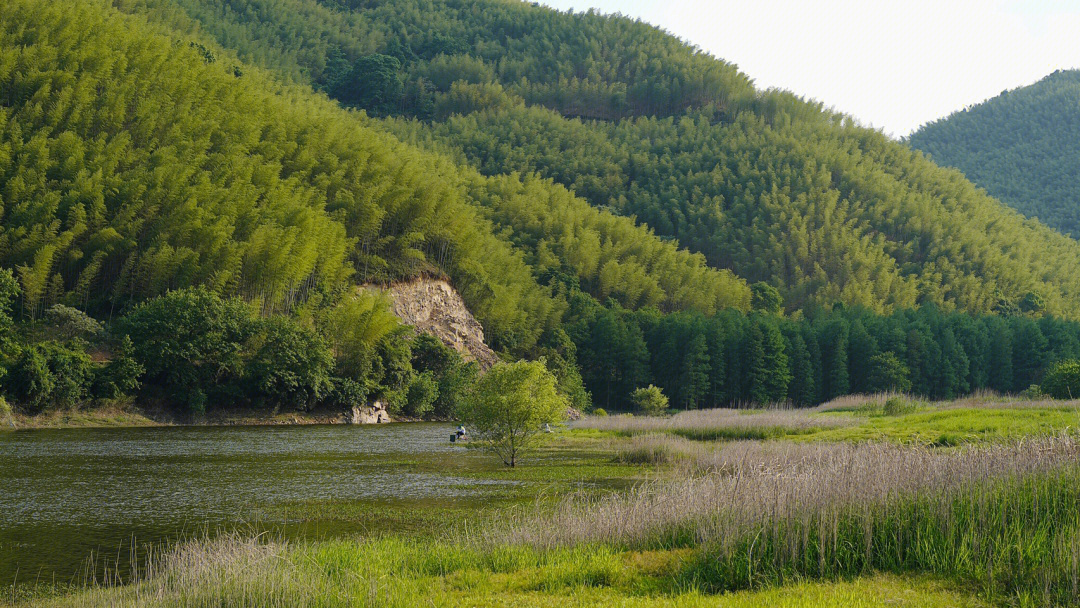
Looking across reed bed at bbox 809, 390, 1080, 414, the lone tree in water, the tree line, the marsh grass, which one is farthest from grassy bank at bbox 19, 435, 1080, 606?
the tree line

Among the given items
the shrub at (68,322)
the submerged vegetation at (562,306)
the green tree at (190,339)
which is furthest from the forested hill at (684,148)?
the shrub at (68,322)

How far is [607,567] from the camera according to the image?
1159 cm

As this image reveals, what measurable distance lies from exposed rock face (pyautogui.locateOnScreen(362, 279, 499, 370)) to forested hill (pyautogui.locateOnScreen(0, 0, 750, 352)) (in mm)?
1601

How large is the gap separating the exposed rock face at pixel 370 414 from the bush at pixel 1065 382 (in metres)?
41.5

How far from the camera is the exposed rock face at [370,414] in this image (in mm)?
60562

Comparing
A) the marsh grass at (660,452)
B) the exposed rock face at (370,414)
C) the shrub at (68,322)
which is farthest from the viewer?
the exposed rock face at (370,414)

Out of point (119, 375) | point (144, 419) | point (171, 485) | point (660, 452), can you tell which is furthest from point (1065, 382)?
point (119, 375)

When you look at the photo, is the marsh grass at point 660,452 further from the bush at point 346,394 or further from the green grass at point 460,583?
the bush at point 346,394

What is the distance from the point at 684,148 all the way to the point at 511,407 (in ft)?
394

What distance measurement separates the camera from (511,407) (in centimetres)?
3027

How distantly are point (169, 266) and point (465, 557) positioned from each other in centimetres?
4959

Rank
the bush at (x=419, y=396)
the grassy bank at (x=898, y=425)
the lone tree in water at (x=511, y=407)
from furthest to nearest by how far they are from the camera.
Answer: the bush at (x=419, y=396)
the lone tree in water at (x=511, y=407)
the grassy bank at (x=898, y=425)

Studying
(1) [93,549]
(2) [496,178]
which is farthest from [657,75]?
(1) [93,549]

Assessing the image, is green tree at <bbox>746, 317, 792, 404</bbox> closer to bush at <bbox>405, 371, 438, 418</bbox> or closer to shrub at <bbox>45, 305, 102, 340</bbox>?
bush at <bbox>405, 371, 438, 418</bbox>
